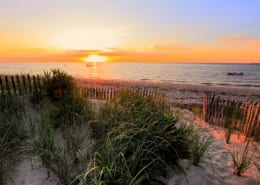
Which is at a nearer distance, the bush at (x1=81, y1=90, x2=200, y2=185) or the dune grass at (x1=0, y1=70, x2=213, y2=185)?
the bush at (x1=81, y1=90, x2=200, y2=185)

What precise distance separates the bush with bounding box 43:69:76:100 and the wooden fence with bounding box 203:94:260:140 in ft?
17.2

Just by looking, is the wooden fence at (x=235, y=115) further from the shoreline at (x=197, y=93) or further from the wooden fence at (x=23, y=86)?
the wooden fence at (x=23, y=86)

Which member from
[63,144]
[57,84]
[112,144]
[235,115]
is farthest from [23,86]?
[235,115]

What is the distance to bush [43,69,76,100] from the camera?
26.9 ft

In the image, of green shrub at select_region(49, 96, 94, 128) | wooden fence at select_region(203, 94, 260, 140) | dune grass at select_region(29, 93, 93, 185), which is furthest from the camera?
wooden fence at select_region(203, 94, 260, 140)

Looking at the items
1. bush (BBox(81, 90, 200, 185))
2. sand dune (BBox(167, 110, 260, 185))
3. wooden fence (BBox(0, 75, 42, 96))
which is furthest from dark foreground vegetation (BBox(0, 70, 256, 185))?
wooden fence (BBox(0, 75, 42, 96))

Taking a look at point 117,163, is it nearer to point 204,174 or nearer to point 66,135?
point 204,174

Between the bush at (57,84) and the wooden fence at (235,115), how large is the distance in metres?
5.24

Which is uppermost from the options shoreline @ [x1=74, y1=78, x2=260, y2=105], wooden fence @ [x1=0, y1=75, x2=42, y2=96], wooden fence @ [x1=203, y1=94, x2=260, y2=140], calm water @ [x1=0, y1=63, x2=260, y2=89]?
wooden fence @ [x1=0, y1=75, x2=42, y2=96]

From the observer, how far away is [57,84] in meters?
8.42

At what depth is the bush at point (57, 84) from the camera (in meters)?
8.20

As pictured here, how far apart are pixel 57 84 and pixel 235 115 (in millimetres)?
5735

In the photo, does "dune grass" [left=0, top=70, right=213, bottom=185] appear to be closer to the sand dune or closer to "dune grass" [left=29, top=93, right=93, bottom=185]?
"dune grass" [left=29, top=93, right=93, bottom=185]

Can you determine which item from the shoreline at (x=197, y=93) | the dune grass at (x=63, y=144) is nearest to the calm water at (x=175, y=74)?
the dune grass at (x=63, y=144)
